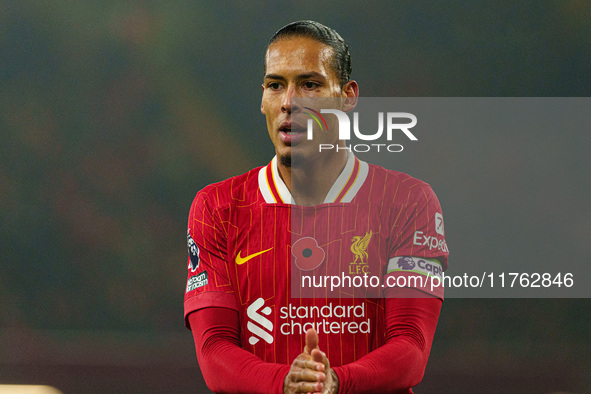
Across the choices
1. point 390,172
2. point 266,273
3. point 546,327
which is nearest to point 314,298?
point 266,273

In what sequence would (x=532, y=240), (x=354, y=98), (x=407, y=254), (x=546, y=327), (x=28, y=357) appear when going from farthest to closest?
(x=28, y=357)
(x=546, y=327)
(x=532, y=240)
(x=354, y=98)
(x=407, y=254)

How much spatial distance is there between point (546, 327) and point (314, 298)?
2.01 metres

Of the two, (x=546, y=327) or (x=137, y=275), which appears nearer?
(x=546, y=327)

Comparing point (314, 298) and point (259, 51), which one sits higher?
point (259, 51)

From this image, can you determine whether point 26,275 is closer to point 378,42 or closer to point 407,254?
point 378,42

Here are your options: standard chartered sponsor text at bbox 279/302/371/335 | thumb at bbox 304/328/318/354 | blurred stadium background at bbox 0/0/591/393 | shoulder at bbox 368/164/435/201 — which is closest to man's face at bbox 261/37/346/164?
shoulder at bbox 368/164/435/201

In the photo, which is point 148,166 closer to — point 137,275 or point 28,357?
point 137,275

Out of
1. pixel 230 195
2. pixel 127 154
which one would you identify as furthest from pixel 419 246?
pixel 127 154

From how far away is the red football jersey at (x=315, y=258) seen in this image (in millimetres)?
2002

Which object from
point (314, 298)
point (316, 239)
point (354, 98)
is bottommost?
point (314, 298)

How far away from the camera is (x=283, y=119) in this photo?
208cm

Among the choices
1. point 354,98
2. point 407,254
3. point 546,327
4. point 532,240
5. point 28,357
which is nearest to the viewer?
point 407,254

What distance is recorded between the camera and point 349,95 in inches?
87.0

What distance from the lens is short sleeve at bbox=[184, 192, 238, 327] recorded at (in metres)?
2.00
